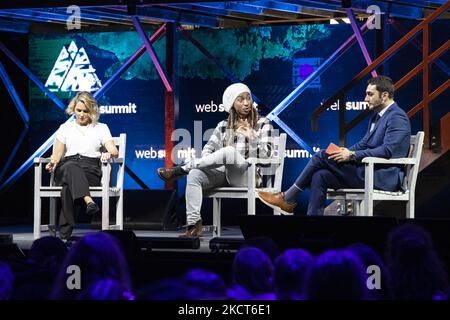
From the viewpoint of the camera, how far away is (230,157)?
6.07 meters

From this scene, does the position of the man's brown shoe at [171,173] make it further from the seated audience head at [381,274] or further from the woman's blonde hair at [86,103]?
the seated audience head at [381,274]

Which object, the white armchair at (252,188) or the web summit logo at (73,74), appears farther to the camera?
the web summit logo at (73,74)

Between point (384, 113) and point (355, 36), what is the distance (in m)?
1.93

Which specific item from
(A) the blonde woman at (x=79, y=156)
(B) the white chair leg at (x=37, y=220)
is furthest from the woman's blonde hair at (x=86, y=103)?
(B) the white chair leg at (x=37, y=220)

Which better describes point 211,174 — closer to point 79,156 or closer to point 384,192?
point 79,156

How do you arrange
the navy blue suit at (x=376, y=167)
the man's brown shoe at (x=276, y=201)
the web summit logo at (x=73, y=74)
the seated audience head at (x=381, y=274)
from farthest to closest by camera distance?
the web summit logo at (x=73, y=74)
the man's brown shoe at (x=276, y=201)
the navy blue suit at (x=376, y=167)
the seated audience head at (x=381, y=274)

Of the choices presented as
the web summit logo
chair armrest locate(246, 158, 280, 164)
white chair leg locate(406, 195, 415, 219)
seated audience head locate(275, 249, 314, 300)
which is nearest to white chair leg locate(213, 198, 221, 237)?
chair armrest locate(246, 158, 280, 164)

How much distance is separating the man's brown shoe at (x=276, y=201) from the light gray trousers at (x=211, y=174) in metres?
0.34

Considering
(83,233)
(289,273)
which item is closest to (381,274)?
(289,273)

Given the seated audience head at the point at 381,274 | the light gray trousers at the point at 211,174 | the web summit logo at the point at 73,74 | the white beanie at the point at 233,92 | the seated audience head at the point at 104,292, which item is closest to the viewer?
the seated audience head at the point at 104,292

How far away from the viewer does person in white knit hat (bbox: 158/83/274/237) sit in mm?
6117

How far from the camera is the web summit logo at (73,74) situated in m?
8.55

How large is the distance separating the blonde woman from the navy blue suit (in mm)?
1471

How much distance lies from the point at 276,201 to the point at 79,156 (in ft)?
5.16
